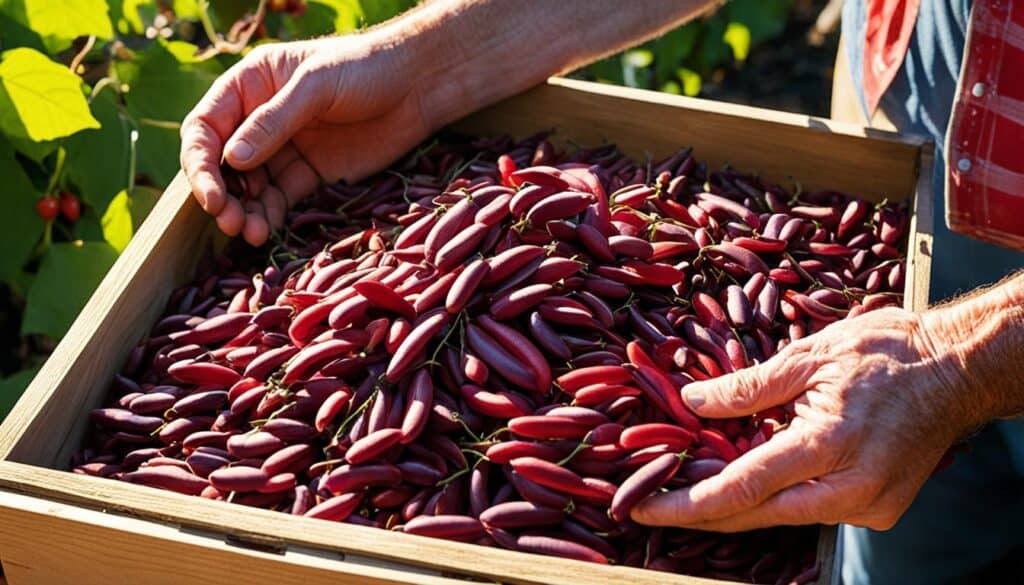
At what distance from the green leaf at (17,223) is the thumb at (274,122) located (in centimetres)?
77

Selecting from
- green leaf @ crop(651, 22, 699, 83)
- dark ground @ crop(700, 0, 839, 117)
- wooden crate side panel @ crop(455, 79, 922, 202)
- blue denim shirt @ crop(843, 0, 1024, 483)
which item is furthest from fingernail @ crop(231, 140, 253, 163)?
dark ground @ crop(700, 0, 839, 117)

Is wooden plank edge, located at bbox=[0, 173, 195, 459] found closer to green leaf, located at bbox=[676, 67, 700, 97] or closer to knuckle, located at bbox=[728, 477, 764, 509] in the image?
knuckle, located at bbox=[728, 477, 764, 509]

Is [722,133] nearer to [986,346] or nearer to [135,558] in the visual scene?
[986,346]

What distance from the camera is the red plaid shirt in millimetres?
1979

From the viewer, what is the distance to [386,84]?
94.3 inches

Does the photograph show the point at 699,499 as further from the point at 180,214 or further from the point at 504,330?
the point at 180,214

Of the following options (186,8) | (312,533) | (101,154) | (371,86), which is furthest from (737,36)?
(312,533)

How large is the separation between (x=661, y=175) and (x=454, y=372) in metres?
0.69

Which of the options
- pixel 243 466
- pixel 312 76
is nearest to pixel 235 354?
pixel 243 466

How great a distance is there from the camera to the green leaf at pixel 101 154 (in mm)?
2752

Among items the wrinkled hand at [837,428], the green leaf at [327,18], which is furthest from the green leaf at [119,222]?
the wrinkled hand at [837,428]

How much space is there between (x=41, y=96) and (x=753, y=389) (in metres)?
1.64

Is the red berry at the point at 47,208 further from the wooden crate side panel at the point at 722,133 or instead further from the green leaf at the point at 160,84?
the wooden crate side panel at the point at 722,133

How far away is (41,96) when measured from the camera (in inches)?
97.4
